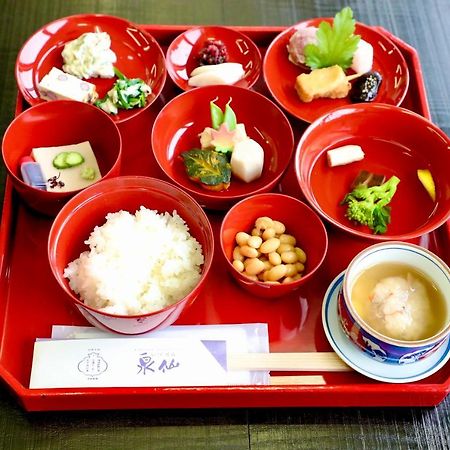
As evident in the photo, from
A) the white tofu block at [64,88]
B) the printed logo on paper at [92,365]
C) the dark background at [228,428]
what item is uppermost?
the white tofu block at [64,88]

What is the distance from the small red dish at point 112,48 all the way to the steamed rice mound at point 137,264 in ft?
1.71

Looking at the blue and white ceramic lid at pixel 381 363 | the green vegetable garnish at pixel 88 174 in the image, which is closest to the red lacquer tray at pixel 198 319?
the blue and white ceramic lid at pixel 381 363

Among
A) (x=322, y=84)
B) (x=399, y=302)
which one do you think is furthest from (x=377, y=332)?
(x=322, y=84)

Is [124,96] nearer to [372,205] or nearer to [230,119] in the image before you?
[230,119]

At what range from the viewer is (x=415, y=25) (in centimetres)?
260

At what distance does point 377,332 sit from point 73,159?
1.04 meters

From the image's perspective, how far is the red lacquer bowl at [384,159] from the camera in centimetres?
193

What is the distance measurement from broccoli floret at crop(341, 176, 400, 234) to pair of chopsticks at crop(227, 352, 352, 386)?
45 centimetres

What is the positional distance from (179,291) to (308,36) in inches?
42.8

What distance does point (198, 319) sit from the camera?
1.71 metres

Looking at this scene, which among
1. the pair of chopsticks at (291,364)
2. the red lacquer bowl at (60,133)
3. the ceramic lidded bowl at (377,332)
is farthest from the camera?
the red lacquer bowl at (60,133)

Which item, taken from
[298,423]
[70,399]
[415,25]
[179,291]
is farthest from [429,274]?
[415,25]

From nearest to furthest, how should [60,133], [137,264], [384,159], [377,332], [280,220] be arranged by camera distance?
[377,332], [137,264], [280,220], [60,133], [384,159]

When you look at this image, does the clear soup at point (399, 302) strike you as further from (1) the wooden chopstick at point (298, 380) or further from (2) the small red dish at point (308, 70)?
(2) the small red dish at point (308, 70)
